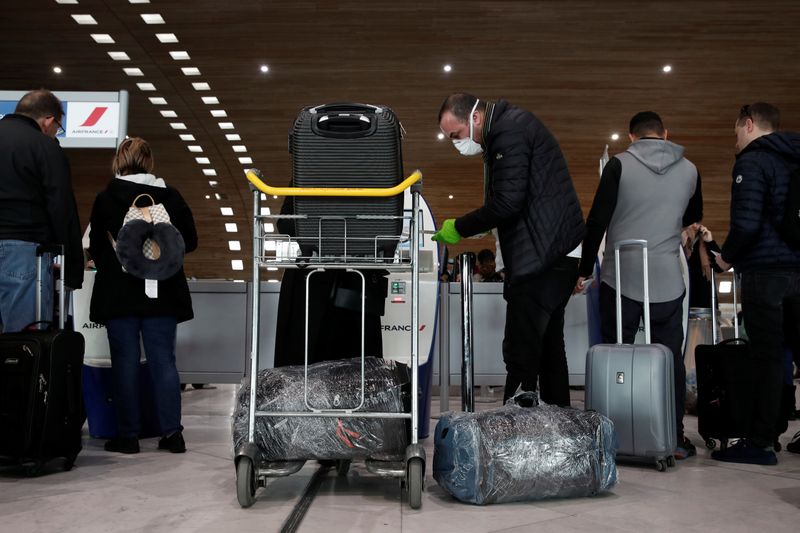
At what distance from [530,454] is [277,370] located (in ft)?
3.07

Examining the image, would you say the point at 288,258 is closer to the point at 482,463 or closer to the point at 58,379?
the point at 482,463

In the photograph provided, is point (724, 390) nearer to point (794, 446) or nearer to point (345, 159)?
point (794, 446)

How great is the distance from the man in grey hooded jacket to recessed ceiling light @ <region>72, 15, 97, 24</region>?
418 inches

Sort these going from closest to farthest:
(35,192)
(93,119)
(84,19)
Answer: (35,192), (93,119), (84,19)

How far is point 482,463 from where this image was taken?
8.28 feet

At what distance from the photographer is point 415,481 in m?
2.45

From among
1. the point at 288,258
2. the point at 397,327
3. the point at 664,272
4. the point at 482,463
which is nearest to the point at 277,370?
the point at 288,258

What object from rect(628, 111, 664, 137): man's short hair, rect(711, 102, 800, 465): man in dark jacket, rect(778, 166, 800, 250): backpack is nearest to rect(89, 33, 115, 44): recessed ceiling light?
rect(628, 111, 664, 137): man's short hair

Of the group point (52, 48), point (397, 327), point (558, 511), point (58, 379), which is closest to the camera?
point (558, 511)

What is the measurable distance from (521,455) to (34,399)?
76.2 inches

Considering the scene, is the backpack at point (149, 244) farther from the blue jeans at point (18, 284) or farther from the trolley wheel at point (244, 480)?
the trolley wheel at point (244, 480)

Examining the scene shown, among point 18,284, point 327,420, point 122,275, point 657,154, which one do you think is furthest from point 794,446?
point 18,284

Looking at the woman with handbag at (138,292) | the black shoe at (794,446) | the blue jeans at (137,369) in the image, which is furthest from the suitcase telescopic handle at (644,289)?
the blue jeans at (137,369)

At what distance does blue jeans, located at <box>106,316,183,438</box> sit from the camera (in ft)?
12.7
